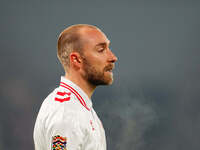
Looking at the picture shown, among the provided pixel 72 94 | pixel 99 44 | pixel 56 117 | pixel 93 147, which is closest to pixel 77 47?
pixel 99 44

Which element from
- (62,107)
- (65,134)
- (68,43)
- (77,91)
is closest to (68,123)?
(65,134)

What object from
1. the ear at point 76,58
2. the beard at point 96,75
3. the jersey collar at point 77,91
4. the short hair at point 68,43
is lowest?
the jersey collar at point 77,91

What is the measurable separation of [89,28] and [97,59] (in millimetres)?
380

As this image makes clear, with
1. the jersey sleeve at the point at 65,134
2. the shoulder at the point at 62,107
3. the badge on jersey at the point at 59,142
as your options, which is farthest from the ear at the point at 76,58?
the badge on jersey at the point at 59,142

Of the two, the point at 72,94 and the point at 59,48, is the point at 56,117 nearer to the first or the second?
the point at 72,94

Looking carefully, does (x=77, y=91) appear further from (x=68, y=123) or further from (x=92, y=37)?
(x=92, y=37)

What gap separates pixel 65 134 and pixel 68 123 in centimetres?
10

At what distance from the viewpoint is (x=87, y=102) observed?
11.2ft

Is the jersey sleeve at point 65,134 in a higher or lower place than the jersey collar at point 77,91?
lower

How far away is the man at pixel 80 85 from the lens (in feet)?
10.0

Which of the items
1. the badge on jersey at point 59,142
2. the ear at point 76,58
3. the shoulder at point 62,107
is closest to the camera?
the badge on jersey at point 59,142

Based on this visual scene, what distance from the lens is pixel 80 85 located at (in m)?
3.33

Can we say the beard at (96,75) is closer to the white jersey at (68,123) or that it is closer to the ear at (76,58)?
the ear at (76,58)

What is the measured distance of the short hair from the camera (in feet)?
10.8
